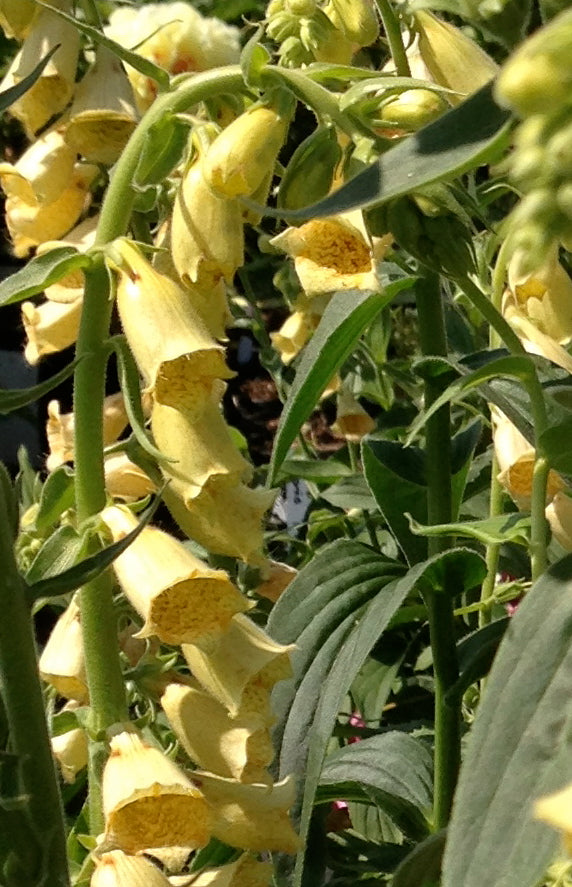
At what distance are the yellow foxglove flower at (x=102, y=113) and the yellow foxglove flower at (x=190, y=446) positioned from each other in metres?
0.18

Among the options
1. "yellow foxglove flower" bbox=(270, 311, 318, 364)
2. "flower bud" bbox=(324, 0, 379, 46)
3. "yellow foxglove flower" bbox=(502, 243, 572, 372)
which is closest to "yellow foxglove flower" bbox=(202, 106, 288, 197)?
"flower bud" bbox=(324, 0, 379, 46)

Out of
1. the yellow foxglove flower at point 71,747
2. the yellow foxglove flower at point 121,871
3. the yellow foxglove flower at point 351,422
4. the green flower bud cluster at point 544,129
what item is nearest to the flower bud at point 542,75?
the green flower bud cluster at point 544,129

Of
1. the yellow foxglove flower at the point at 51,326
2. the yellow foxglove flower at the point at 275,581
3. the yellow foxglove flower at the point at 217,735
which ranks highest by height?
the yellow foxglove flower at the point at 51,326

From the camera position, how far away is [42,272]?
1.84 feet

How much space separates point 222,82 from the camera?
559 millimetres

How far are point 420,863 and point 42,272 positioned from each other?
0.34m

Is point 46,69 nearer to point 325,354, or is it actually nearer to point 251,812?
point 325,354

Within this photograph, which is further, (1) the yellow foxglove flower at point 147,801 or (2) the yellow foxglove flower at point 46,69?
(2) the yellow foxglove flower at point 46,69

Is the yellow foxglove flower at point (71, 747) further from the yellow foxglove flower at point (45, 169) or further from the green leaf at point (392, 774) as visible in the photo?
the yellow foxglove flower at point (45, 169)

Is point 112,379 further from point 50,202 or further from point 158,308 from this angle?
point 158,308

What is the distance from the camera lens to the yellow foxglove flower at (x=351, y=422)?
4.61ft

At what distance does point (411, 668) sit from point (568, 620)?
2.78ft

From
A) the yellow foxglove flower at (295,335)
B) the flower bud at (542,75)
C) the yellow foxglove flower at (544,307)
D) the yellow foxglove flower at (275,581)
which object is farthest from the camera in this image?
the yellow foxglove flower at (295,335)

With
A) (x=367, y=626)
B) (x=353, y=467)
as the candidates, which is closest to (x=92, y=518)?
(x=367, y=626)
